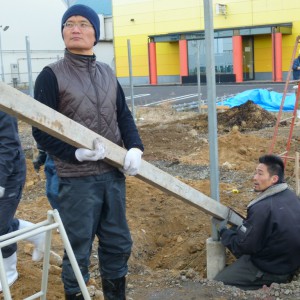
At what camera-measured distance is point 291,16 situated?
105 ft

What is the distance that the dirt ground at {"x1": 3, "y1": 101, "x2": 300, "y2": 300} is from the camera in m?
4.09

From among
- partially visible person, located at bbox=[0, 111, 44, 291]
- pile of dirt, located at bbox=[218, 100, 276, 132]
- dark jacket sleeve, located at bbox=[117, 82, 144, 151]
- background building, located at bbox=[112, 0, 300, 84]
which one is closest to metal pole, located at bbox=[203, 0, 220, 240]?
dark jacket sleeve, located at bbox=[117, 82, 144, 151]

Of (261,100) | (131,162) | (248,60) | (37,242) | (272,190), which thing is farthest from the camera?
(248,60)

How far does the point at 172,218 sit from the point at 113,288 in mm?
2869

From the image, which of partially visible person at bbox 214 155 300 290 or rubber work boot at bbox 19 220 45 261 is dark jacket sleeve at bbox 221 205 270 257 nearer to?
partially visible person at bbox 214 155 300 290

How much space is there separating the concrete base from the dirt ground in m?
0.15

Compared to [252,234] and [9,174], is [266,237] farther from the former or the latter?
[9,174]

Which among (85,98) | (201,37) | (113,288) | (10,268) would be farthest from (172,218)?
(201,37)

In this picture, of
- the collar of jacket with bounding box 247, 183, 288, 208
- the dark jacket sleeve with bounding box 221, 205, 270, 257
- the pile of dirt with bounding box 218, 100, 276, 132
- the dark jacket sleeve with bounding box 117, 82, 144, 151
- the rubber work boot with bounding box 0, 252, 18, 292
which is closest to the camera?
the dark jacket sleeve with bounding box 117, 82, 144, 151

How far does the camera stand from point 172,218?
6.15 meters

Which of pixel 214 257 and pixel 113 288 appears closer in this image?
pixel 113 288

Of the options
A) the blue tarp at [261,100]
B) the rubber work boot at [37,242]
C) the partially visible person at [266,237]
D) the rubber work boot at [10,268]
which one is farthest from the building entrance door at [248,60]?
the rubber work boot at [10,268]

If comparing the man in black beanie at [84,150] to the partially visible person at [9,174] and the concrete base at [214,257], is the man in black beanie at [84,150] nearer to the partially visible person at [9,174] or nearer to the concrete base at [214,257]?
the partially visible person at [9,174]

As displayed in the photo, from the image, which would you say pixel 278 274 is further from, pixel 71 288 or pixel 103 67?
pixel 103 67
